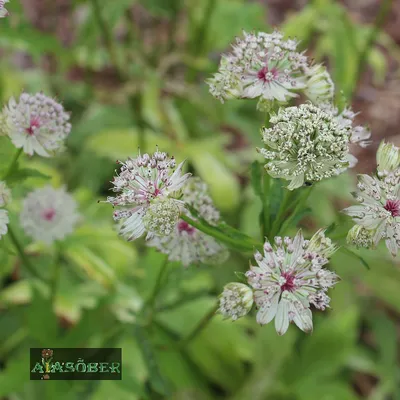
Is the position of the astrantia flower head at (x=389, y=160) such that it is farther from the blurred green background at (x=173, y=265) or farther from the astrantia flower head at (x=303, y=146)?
the blurred green background at (x=173, y=265)

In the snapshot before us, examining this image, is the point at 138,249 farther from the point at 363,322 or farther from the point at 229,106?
the point at 363,322

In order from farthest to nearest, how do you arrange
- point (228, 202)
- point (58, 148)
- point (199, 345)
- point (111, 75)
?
1. point (111, 75)
2. point (228, 202)
3. point (199, 345)
4. point (58, 148)

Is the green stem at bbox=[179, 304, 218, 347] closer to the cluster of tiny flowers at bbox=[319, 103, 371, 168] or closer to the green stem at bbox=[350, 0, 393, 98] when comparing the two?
the cluster of tiny flowers at bbox=[319, 103, 371, 168]

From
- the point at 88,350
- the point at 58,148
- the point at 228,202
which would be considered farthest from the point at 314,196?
the point at 58,148

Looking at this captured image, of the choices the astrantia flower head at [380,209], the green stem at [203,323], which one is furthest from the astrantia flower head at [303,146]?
the green stem at [203,323]

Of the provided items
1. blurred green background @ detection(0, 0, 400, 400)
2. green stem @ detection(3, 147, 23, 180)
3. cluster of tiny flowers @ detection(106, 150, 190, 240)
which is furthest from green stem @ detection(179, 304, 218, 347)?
green stem @ detection(3, 147, 23, 180)

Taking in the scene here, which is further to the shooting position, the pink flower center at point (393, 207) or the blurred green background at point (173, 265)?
the blurred green background at point (173, 265)
